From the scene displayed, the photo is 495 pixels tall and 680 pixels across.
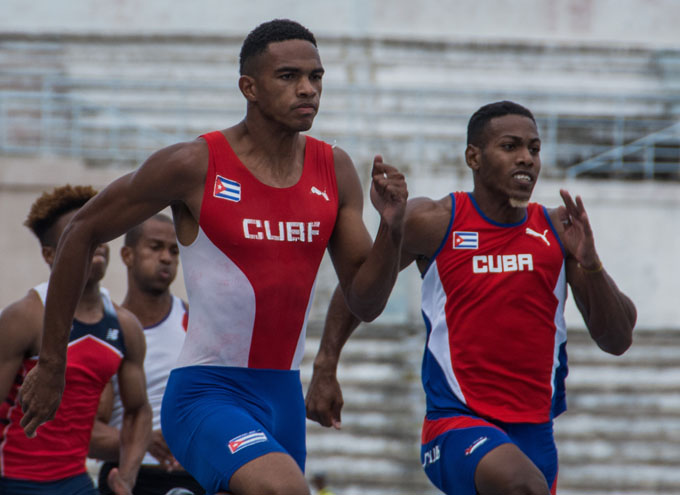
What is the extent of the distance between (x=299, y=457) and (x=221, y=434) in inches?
22.5

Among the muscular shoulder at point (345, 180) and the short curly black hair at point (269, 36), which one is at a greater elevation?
the short curly black hair at point (269, 36)

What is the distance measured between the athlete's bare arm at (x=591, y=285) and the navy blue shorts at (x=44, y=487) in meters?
2.82

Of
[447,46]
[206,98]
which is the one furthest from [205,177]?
[447,46]

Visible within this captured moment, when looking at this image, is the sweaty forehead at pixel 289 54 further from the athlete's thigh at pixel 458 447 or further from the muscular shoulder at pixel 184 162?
the athlete's thigh at pixel 458 447

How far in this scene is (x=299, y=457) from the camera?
4.57 meters

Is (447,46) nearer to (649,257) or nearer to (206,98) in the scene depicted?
(206,98)

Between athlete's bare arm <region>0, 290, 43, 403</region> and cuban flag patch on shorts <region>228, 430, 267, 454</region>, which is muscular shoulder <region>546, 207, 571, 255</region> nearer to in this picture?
cuban flag patch on shorts <region>228, 430, 267, 454</region>

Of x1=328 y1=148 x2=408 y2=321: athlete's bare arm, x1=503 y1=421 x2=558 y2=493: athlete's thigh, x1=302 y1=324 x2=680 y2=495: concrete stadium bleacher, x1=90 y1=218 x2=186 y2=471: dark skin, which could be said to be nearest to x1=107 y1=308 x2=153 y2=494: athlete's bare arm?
x1=90 y1=218 x2=186 y2=471: dark skin

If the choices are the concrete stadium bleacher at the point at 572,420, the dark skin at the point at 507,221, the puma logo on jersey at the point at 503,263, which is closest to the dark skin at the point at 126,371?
the dark skin at the point at 507,221

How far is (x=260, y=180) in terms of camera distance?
14.7ft

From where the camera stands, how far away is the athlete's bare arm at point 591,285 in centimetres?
523

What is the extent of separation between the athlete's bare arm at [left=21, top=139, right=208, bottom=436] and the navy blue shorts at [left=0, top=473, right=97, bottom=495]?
1.39m

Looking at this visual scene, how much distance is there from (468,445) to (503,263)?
3.23ft

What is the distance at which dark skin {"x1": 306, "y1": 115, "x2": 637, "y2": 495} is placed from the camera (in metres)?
5.07
